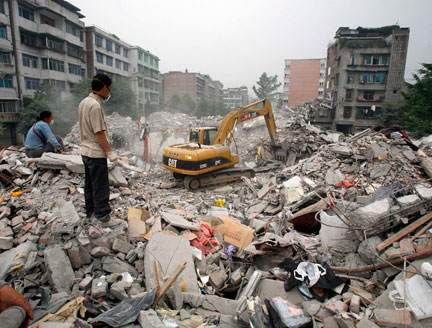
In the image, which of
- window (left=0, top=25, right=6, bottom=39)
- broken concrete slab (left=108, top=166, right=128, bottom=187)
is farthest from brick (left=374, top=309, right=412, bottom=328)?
window (left=0, top=25, right=6, bottom=39)

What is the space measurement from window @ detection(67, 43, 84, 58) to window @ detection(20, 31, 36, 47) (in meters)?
3.54

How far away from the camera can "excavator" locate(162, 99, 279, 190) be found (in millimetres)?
8812

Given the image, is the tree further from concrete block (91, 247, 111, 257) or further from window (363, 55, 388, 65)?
concrete block (91, 247, 111, 257)

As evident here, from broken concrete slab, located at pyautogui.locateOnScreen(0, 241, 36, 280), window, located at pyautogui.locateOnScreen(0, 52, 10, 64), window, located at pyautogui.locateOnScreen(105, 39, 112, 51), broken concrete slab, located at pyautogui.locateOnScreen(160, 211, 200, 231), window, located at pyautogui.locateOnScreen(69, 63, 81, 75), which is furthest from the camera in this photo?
window, located at pyautogui.locateOnScreen(105, 39, 112, 51)

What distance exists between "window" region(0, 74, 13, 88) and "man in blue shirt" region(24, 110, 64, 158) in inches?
861

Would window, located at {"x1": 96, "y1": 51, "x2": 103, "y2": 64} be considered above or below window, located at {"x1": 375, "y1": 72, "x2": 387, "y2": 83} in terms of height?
above

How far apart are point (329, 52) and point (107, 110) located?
94.9 ft

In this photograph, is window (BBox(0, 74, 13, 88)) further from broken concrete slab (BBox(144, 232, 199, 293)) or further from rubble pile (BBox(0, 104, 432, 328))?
broken concrete slab (BBox(144, 232, 199, 293))

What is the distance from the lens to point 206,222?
5336 millimetres

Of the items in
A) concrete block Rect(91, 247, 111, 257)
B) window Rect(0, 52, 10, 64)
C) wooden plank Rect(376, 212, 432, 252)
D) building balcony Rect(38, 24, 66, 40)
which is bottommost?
concrete block Rect(91, 247, 111, 257)

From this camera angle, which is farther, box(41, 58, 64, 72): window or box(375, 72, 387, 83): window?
box(375, 72, 387, 83): window

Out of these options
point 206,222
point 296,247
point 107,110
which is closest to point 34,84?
point 107,110

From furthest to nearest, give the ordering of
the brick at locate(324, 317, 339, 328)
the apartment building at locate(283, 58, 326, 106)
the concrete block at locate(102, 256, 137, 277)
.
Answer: the apartment building at locate(283, 58, 326, 106) < the concrete block at locate(102, 256, 137, 277) < the brick at locate(324, 317, 339, 328)

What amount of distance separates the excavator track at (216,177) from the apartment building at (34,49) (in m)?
21.1
